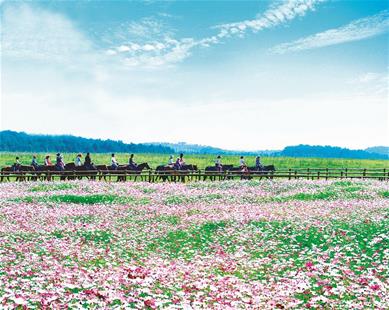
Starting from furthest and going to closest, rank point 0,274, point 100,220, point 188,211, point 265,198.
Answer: point 265,198 < point 188,211 < point 100,220 < point 0,274

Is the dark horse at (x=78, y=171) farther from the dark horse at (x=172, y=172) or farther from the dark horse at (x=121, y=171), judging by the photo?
the dark horse at (x=172, y=172)

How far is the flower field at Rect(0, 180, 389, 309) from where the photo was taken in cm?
992

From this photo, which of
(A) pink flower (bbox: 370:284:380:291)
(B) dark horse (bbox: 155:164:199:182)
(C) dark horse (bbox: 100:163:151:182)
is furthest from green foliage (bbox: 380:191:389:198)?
(C) dark horse (bbox: 100:163:151:182)

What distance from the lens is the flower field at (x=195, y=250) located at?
9.92 m

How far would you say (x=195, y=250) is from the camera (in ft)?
51.0

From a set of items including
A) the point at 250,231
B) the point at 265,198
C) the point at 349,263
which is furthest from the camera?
the point at 265,198

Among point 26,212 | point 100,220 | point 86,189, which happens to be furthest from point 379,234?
point 86,189

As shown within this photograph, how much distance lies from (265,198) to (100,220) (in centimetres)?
1181

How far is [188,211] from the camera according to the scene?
23516 mm

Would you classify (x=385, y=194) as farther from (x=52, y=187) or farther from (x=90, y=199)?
(x=52, y=187)

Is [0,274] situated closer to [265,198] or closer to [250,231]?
[250,231]

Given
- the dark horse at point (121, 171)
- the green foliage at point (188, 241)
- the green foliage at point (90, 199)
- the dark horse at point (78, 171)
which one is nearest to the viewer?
the green foliage at point (188, 241)

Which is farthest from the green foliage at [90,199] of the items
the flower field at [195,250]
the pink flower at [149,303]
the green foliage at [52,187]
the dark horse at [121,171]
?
the pink flower at [149,303]

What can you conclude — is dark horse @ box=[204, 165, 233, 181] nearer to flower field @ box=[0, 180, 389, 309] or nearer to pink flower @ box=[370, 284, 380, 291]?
flower field @ box=[0, 180, 389, 309]
